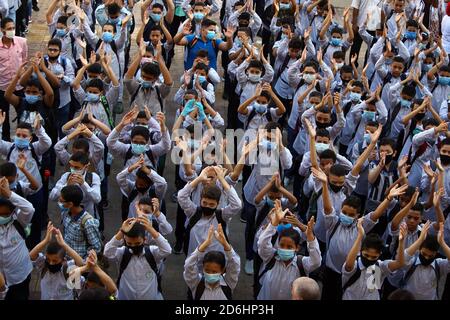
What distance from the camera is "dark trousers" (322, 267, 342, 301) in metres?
8.08

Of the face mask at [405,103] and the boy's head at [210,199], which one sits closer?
the boy's head at [210,199]

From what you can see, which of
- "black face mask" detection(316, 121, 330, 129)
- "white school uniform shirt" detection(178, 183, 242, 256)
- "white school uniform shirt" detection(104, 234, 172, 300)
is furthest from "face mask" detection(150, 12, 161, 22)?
"white school uniform shirt" detection(104, 234, 172, 300)

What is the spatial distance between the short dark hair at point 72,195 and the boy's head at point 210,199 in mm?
1090

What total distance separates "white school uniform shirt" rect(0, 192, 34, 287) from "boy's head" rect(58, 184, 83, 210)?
30 cm

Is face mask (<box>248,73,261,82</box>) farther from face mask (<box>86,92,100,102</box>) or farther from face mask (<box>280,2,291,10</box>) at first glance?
face mask (<box>280,2,291,10</box>)

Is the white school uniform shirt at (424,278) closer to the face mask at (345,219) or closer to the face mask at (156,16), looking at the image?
the face mask at (345,219)

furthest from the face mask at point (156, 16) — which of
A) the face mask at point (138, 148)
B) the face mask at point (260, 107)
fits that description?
the face mask at point (138, 148)

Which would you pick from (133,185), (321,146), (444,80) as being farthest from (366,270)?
(444,80)

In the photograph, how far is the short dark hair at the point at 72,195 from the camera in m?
7.60

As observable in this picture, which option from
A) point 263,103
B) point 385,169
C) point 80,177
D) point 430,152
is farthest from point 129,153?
point 430,152

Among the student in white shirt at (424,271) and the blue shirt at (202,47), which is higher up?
the blue shirt at (202,47)

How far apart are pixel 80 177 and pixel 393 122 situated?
169 inches

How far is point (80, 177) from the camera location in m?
7.99

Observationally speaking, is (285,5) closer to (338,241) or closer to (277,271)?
(338,241)
